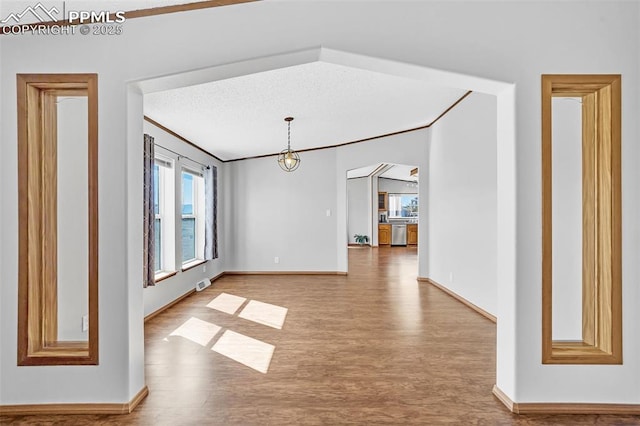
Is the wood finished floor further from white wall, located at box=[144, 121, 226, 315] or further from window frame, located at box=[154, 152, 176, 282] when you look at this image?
window frame, located at box=[154, 152, 176, 282]

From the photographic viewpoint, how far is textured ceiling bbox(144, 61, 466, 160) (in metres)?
3.35

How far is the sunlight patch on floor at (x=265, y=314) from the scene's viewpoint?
3928 millimetres

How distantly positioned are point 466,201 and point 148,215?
4.06 meters

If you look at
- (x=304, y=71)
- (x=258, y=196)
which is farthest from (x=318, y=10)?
(x=258, y=196)

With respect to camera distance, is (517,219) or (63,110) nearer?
(517,219)

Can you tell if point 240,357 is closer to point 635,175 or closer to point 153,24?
point 153,24

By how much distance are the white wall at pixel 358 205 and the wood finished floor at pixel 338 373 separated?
863 centimetres

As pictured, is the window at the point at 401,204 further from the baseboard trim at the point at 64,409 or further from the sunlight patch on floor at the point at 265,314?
the baseboard trim at the point at 64,409

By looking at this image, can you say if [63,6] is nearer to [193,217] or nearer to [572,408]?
[572,408]

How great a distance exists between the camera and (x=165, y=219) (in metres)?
4.97

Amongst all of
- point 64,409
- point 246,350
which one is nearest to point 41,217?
point 64,409

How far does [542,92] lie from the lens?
218 centimetres

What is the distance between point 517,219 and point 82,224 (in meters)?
3.19

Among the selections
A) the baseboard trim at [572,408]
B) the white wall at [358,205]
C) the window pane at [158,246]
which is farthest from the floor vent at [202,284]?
the white wall at [358,205]
